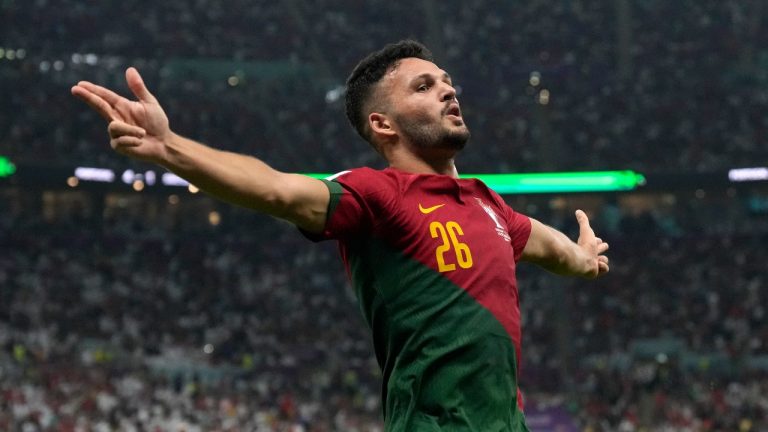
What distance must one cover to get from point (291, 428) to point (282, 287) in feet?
26.6

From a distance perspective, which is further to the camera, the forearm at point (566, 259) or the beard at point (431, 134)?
the forearm at point (566, 259)

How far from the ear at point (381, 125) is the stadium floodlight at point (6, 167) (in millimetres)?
25876

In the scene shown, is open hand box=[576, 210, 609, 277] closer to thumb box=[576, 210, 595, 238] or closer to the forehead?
thumb box=[576, 210, 595, 238]

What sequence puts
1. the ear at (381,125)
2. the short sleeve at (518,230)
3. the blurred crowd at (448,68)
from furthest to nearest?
1. the blurred crowd at (448,68)
2. the short sleeve at (518,230)
3. the ear at (381,125)

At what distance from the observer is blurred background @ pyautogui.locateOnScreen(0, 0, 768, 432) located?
23.6 m

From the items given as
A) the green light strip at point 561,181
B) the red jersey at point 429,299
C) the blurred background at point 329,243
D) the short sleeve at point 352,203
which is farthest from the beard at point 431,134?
the green light strip at point 561,181

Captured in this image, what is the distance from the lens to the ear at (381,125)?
142 inches

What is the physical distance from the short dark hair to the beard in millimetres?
178

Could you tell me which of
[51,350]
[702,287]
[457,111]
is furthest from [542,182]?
[457,111]

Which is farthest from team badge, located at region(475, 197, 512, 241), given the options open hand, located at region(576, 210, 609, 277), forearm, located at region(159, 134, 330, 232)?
open hand, located at region(576, 210, 609, 277)

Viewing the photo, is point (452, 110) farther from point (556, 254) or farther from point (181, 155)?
point (181, 155)

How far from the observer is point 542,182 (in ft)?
100

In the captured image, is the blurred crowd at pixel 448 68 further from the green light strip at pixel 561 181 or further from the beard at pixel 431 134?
the beard at pixel 431 134

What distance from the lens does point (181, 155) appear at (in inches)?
113
